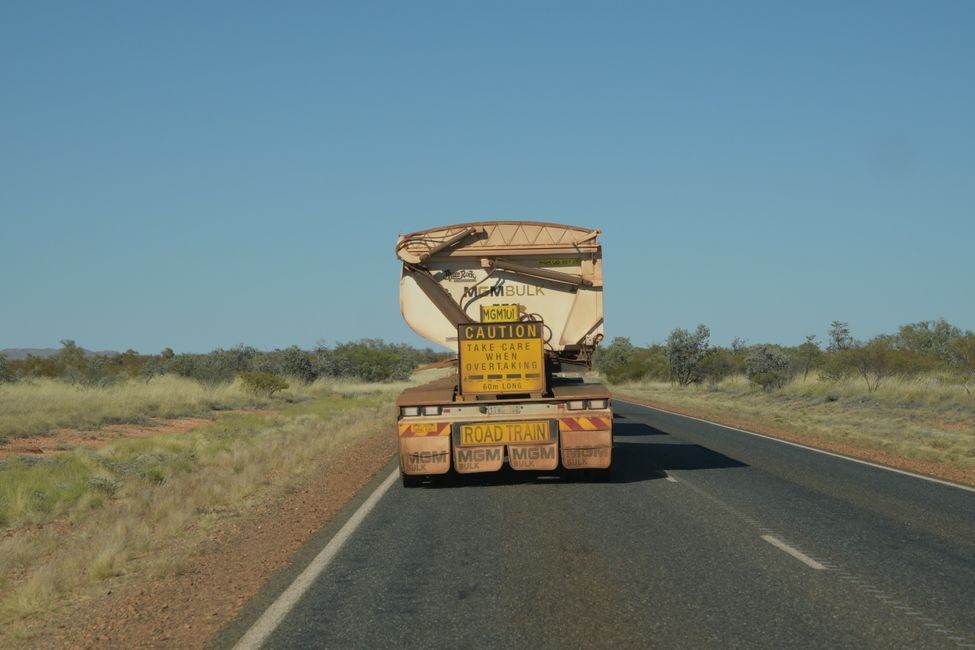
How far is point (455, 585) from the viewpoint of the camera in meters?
7.26

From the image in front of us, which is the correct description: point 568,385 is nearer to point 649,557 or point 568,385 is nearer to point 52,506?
point 649,557

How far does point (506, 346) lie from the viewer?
13969mm

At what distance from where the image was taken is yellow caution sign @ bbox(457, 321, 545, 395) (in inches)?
541

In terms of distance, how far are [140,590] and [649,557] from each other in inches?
167

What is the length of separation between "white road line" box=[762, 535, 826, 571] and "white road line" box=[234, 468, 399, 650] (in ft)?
13.2

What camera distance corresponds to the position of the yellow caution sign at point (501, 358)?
13.8 m

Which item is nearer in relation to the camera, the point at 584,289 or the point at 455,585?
the point at 455,585

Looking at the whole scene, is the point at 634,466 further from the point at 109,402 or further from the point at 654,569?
the point at 109,402

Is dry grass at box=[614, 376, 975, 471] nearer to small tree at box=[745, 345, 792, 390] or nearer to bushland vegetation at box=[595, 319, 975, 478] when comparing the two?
bushland vegetation at box=[595, 319, 975, 478]

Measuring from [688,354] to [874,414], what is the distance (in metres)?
34.2

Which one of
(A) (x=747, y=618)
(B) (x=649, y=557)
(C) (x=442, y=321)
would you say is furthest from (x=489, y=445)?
(A) (x=747, y=618)

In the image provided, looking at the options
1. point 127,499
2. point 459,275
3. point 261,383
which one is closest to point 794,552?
point 459,275

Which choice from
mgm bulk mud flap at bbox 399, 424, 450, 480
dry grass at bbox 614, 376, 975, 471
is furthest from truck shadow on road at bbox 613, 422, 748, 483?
dry grass at bbox 614, 376, 975, 471

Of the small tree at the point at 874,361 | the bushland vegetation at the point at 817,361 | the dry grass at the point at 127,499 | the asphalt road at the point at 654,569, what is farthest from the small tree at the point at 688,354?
the asphalt road at the point at 654,569
